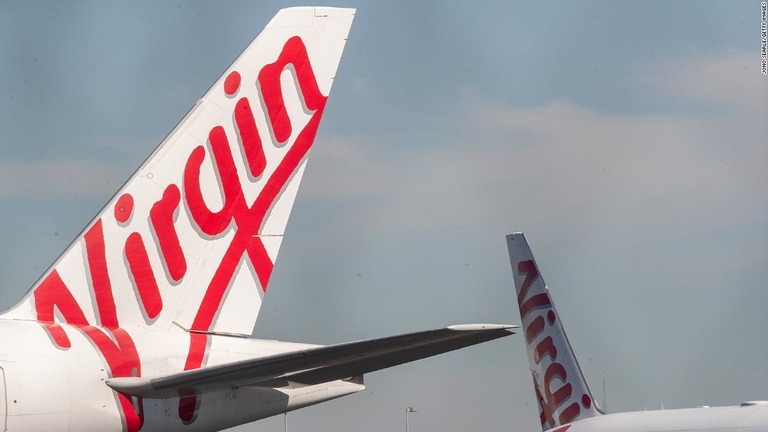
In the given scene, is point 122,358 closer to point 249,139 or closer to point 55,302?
point 55,302

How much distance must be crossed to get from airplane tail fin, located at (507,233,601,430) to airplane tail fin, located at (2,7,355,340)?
18668 millimetres

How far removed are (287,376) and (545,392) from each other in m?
22.1

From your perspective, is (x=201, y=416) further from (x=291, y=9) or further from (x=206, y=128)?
(x=291, y=9)

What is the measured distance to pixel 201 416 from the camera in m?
13.9

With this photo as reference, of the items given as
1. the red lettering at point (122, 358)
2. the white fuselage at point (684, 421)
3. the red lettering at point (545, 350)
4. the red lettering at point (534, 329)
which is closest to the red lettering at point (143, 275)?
the red lettering at point (122, 358)

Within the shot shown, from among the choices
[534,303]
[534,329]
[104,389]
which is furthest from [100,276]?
[534,303]

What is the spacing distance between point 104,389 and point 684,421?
20.7m

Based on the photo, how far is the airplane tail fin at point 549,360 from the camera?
33344mm

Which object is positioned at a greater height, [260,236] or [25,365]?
[260,236]

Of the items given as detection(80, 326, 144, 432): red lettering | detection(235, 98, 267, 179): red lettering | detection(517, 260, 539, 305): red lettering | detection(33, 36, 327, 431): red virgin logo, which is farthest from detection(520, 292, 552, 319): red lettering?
detection(80, 326, 144, 432): red lettering

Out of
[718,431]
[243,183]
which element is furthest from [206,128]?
[718,431]

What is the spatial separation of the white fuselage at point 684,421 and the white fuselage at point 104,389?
56.4ft

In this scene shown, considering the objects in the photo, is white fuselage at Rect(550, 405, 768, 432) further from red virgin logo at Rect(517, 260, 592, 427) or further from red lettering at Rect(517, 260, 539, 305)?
red lettering at Rect(517, 260, 539, 305)

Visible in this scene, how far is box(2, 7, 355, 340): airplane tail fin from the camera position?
1473cm
